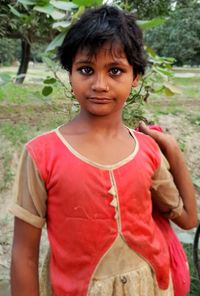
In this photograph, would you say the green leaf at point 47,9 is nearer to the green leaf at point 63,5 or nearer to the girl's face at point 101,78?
the green leaf at point 63,5

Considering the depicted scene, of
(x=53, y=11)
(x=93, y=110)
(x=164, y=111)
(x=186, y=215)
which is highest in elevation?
(x=53, y=11)

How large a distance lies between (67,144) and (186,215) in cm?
36

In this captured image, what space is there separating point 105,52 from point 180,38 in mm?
23659

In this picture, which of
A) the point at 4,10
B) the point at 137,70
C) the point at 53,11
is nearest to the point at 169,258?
the point at 137,70

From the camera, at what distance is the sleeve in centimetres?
98

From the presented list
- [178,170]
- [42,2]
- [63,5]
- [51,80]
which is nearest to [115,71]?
[178,170]

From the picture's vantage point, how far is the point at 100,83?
2.88 feet

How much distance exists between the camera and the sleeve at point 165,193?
98 centimetres

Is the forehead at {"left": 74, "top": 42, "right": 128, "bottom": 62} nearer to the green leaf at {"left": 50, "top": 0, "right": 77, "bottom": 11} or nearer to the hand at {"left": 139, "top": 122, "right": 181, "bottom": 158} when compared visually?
the hand at {"left": 139, "top": 122, "right": 181, "bottom": 158}

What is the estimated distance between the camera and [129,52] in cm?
92

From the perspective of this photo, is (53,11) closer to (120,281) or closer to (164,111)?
(120,281)

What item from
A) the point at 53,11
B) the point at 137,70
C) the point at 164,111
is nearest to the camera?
the point at 137,70

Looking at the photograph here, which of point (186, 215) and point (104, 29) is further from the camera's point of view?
point (186, 215)

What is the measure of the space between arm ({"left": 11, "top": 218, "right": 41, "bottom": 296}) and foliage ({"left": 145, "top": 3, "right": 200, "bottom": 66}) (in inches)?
855
